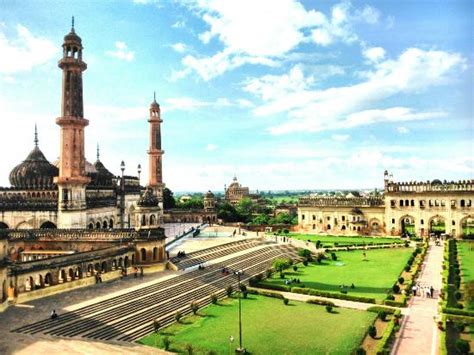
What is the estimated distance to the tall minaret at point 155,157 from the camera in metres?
61.7

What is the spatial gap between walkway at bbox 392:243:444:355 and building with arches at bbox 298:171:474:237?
2587 centimetres

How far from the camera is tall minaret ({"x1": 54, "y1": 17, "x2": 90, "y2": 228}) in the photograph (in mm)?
40250

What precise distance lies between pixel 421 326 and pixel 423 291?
6.95 meters

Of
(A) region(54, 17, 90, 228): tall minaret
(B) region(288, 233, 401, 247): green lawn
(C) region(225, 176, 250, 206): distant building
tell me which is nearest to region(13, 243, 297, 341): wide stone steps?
(A) region(54, 17, 90, 228): tall minaret

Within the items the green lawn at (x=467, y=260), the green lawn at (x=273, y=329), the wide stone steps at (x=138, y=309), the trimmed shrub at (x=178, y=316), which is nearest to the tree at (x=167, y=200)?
the wide stone steps at (x=138, y=309)

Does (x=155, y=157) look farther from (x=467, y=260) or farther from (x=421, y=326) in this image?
(x=421, y=326)

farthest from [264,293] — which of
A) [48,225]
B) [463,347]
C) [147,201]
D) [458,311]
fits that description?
[48,225]

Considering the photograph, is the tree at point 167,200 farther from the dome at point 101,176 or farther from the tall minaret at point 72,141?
the tall minaret at point 72,141

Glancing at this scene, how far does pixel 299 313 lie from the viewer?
24391 mm

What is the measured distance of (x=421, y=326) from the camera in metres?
22.1

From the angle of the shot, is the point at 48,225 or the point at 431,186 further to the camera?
the point at 431,186

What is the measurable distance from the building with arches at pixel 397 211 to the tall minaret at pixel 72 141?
113 feet

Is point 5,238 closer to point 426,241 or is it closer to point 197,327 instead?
point 197,327

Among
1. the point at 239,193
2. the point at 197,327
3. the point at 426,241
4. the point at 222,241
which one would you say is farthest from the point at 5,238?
the point at 239,193
